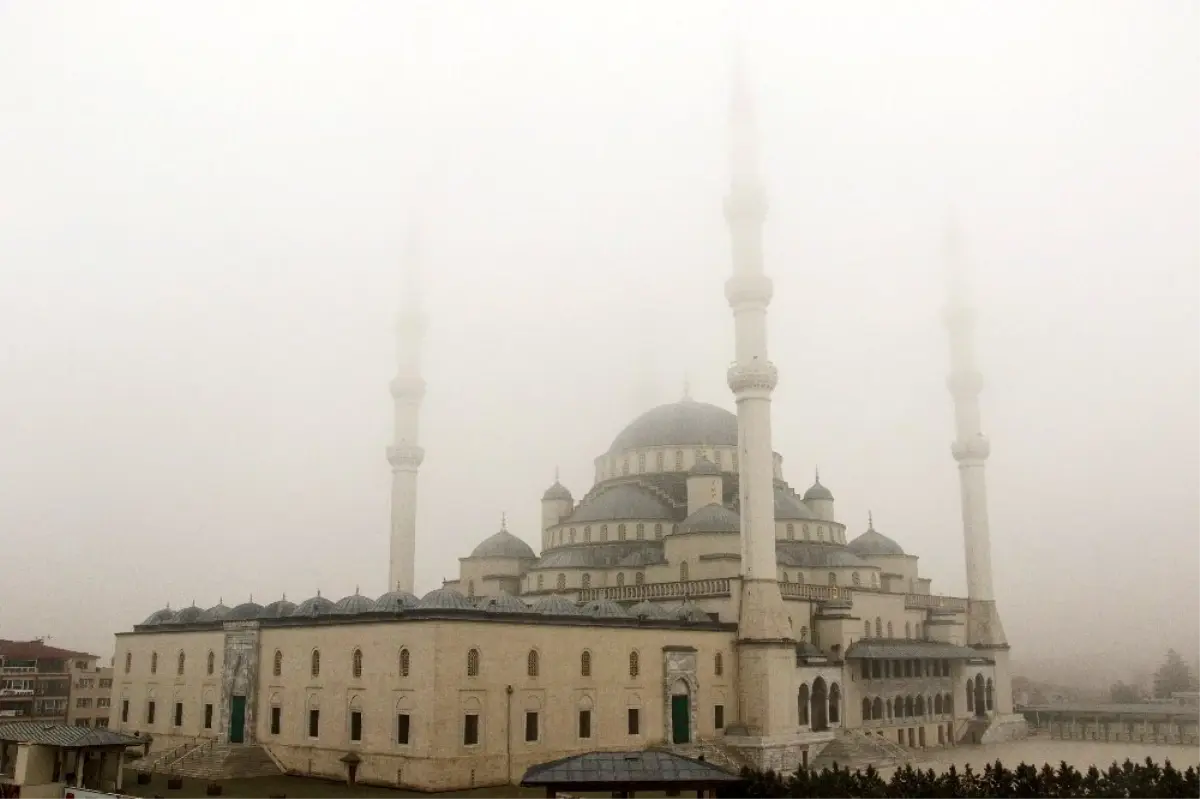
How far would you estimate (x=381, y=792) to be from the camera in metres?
30.8

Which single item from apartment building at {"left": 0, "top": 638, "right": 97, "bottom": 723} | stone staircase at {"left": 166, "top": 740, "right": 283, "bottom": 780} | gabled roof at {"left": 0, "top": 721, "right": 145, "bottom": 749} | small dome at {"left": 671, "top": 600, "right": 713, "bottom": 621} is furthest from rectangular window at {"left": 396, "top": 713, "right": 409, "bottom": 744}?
apartment building at {"left": 0, "top": 638, "right": 97, "bottom": 723}

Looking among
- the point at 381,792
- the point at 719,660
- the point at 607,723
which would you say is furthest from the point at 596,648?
the point at 381,792

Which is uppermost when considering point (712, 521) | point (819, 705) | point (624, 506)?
point (624, 506)

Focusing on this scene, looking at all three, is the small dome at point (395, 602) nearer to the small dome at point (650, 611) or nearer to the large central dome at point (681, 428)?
the small dome at point (650, 611)

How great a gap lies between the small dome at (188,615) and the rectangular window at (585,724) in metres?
18.5

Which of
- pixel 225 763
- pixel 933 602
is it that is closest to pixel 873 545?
pixel 933 602

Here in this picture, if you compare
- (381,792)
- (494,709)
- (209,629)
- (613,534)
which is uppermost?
(613,534)

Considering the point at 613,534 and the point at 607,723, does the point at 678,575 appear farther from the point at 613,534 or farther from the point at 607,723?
the point at 607,723

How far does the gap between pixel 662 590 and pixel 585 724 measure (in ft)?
29.7

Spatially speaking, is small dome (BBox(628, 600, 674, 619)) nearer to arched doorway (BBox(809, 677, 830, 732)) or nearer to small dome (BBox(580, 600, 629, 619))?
small dome (BBox(580, 600, 629, 619))

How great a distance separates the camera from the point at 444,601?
3375cm

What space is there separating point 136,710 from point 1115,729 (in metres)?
43.8

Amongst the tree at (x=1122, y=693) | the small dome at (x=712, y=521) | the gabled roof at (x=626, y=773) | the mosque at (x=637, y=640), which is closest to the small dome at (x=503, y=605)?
the mosque at (x=637, y=640)

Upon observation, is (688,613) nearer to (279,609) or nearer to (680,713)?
(680,713)
